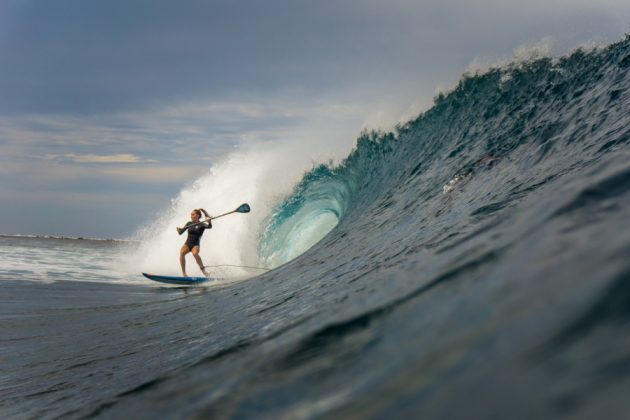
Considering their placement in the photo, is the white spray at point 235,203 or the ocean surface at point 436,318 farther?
the white spray at point 235,203

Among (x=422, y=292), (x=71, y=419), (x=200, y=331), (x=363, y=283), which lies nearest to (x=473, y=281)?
(x=422, y=292)

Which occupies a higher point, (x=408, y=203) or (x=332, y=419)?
(x=408, y=203)

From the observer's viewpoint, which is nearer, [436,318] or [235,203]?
[436,318]

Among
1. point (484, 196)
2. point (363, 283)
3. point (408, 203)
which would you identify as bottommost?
point (363, 283)

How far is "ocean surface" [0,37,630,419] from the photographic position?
141 centimetres

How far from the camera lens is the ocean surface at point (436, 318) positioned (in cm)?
141

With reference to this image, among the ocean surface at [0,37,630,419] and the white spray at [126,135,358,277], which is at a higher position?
the white spray at [126,135,358,277]

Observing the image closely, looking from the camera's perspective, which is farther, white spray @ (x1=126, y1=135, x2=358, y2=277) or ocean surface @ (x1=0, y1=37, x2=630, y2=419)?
white spray @ (x1=126, y1=135, x2=358, y2=277)

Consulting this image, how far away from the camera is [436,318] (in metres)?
2.00

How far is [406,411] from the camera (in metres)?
1.39

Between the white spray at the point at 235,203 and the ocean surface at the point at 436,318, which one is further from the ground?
the white spray at the point at 235,203

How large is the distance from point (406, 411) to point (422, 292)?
1107mm

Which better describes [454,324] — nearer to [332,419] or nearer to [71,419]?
[332,419]

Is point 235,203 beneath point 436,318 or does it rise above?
above
